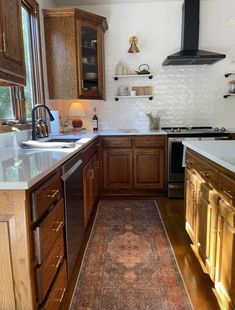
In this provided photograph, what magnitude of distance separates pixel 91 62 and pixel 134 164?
1554mm

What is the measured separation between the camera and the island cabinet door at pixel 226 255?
1.30 meters

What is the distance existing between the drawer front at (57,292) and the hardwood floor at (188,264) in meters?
0.82

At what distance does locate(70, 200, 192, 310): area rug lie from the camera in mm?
1621

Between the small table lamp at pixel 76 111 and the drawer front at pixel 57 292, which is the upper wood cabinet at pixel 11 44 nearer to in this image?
the drawer front at pixel 57 292

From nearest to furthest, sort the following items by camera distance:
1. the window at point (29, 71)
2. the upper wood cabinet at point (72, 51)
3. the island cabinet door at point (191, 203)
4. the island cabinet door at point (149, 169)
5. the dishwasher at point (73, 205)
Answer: the dishwasher at point (73, 205), the island cabinet door at point (191, 203), the window at point (29, 71), the upper wood cabinet at point (72, 51), the island cabinet door at point (149, 169)

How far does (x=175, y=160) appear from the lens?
137 inches

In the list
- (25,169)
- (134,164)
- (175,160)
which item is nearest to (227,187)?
(25,169)

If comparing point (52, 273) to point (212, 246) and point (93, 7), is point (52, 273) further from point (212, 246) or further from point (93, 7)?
point (93, 7)

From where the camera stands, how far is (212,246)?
160cm

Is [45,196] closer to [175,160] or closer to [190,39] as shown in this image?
[175,160]

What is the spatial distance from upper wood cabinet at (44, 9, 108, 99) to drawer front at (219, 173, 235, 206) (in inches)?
96.4

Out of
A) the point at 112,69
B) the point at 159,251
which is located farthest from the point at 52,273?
the point at 112,69

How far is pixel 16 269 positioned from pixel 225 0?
14.2ft

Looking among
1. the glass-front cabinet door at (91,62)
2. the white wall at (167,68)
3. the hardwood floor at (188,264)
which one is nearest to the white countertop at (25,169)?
the hardwood floor at (188,264)
